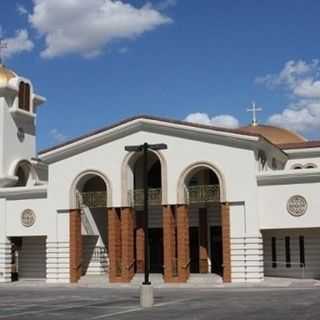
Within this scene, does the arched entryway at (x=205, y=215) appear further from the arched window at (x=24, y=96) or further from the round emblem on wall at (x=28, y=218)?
the arched window at (x=24, y=96)

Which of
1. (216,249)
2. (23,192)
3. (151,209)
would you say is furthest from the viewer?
(23,192)

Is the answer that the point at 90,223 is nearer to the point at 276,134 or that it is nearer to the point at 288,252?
the point at 288,252

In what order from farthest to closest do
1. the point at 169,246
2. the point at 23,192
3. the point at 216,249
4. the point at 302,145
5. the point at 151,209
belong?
the point at 302,145
the point at 23,192
the point at 151,209
the point at 216,249
the point at 169,246

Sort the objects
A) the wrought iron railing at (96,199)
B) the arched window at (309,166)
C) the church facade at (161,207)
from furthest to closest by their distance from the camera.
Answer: the arched window at (309,166) → the wrought iron railing at (96,199) → the church facade at (161,207)

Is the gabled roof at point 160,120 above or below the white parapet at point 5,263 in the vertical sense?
above

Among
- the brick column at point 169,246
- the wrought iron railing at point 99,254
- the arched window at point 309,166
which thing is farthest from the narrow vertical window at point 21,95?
the arched window at point 309,166

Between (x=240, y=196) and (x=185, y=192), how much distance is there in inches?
121

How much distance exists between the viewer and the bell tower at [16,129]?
44812 millimetres

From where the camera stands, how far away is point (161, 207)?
4022 centimetres

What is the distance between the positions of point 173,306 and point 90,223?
19.8 meters

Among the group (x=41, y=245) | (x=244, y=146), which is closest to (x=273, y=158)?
(x=244, y=146)

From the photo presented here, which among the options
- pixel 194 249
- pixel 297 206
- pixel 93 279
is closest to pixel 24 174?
pixel 93 279

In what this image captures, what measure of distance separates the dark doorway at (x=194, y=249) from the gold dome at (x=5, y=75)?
14.9 metres

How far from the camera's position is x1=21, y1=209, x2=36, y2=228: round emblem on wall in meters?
41.8
